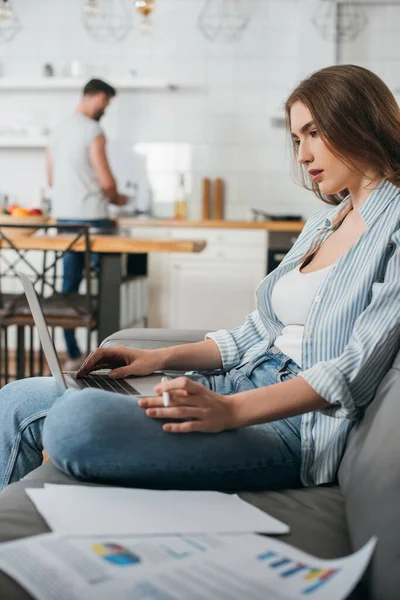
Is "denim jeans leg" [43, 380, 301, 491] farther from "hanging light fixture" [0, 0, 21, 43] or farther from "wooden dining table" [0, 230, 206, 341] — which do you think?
"hanging light fixture" [0, 0, 21, 43]

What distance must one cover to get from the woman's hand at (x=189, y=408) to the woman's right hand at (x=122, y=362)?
1.22ft

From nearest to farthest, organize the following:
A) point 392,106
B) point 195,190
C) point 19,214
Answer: point 392,106 → point 19,214 → point 195,190

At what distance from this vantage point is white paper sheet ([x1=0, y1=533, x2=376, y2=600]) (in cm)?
87

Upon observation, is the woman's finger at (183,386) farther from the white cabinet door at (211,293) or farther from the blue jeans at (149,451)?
the white cabinet door at (211,293)

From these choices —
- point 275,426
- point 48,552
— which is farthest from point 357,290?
point 48,552

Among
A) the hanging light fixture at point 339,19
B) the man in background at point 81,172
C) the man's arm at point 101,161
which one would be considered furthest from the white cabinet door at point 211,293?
the hanging light fixture at point 339,19

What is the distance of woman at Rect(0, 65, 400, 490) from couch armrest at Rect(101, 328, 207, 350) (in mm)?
195

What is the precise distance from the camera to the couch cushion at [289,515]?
1105 mm

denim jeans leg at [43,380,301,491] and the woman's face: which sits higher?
the woman's face

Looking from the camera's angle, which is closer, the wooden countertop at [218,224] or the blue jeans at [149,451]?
the blue jeans at [149,451]

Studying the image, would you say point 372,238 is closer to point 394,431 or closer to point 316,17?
point 394,431

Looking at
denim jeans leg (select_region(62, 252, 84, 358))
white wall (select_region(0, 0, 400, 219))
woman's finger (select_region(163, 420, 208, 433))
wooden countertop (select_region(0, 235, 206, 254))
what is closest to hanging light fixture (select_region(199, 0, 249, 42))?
white wall (select_region(0, 0, 400, 219))

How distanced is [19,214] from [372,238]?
2594 mm

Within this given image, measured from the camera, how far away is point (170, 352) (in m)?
1.74
